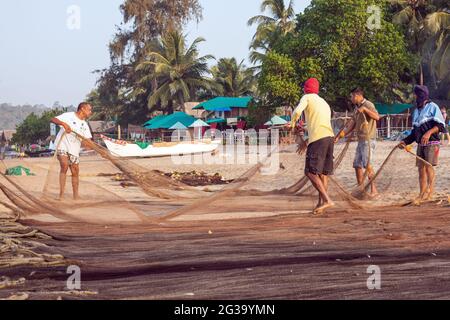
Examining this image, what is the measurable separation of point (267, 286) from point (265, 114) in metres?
28.9

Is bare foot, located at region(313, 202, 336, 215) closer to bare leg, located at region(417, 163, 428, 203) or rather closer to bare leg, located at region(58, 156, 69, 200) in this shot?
bare leg, located at region(417, 163, 428, 203)

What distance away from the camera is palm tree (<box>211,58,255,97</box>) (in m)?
47.0

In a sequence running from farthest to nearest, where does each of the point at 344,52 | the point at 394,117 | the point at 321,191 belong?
the point at 394,117 < the point at 344,52 < the point at 321,191

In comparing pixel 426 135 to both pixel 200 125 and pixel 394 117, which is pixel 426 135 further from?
pixel 200 125

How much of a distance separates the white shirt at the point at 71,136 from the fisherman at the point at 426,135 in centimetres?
428

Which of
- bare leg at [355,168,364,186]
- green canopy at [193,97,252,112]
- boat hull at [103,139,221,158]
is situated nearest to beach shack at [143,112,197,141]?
green canopy at [193,97,252,112]

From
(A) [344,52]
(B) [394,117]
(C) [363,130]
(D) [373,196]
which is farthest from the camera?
(B) [394,117]

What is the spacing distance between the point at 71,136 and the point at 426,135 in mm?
4633

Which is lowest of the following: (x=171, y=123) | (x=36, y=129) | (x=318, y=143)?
(x=318, y=143)

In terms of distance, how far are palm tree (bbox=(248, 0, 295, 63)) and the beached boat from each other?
12361 mm

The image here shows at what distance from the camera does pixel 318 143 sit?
674 centimetres

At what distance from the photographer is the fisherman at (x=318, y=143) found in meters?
6.70

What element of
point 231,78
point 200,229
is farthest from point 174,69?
point 200,229

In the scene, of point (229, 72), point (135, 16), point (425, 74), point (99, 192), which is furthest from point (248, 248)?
point (229, 72)
